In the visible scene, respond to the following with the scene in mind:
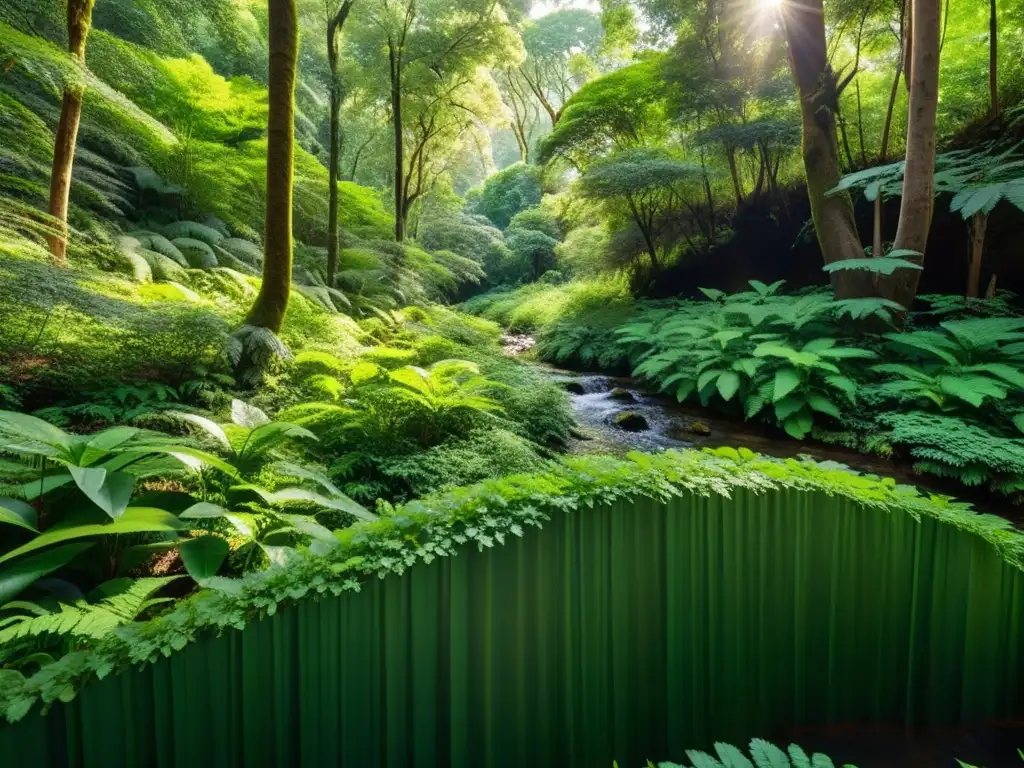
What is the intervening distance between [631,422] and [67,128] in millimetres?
6059

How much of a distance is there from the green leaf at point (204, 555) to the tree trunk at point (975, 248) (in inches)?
307

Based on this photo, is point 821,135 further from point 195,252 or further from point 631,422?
point 195,252

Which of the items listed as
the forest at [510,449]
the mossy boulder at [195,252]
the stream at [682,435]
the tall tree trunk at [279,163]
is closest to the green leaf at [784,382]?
the forest at [510,449]

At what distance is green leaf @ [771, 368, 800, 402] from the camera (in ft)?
16.5

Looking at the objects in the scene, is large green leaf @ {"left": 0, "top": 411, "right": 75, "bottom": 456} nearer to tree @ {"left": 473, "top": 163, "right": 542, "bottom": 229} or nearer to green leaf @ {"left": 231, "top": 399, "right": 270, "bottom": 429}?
green leaf @ {"left": 231, "top": 399, "right": 270, "bottom": 429}

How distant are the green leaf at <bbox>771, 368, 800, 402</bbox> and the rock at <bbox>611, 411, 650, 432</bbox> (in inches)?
56.7

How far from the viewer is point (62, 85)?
332 centimetres

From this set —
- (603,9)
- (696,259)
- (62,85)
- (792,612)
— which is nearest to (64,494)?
(792,612)

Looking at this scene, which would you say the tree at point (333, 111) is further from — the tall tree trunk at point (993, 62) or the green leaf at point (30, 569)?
the tall tree trunk at point (993, 62)

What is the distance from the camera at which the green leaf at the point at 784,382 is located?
5.04 metres

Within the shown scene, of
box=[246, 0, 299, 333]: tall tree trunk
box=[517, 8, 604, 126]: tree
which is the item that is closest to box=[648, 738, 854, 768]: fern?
box=[246, 0, 299, 333]: tall tree trunk

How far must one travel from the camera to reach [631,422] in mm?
5984

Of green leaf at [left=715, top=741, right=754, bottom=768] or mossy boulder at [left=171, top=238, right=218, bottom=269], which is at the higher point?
mossy boulder at [left=171, top=238, right=218, bottom=269]

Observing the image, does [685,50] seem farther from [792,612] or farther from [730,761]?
[730,761]
